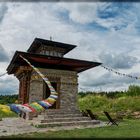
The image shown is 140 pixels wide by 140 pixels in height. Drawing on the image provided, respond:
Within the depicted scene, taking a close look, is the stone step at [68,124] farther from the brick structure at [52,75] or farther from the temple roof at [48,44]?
the temple roof at [48,44]

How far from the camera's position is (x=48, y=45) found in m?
21.9

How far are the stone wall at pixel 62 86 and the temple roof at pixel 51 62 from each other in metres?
0.51

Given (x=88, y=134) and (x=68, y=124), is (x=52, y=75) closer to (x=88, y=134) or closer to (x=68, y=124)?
(x=68, y=124)

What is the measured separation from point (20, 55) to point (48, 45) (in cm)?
529

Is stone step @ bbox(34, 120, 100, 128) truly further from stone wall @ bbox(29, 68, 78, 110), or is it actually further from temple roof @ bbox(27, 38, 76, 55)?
temple roof @ bbox(27, 38, 76, 55)

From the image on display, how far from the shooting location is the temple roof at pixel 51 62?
17.7m

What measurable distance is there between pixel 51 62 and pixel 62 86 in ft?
7.09

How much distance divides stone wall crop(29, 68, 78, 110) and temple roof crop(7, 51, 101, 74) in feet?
1.66

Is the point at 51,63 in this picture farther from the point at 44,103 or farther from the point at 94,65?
the point at 44,103

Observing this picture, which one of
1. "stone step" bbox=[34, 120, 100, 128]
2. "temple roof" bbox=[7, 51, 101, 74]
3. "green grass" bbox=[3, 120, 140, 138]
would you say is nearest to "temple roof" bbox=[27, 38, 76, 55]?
"temple roof" bbox=[7, 51, 101, 74]

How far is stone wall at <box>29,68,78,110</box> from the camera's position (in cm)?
1870

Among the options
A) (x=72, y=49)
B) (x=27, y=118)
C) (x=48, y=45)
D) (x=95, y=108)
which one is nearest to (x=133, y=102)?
(x=95, y=108)

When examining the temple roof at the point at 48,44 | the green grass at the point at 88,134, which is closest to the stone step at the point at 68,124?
the green grass at the point at 88,134

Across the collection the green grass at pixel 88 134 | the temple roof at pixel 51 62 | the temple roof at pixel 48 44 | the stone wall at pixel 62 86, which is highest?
the temple roof at pixel 48 44
